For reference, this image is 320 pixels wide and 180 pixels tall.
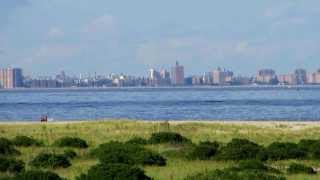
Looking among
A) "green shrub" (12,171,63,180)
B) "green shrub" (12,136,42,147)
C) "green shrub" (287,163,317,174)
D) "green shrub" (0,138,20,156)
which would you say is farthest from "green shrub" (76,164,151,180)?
"green shrub" (12,136,42,147)

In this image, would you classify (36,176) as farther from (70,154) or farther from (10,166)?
(70,154)

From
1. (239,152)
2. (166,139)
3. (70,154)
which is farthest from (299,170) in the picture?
(166,139)

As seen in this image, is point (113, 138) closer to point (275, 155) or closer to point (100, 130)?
point (100, 130)

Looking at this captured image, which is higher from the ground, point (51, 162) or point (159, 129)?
point (51, 162)

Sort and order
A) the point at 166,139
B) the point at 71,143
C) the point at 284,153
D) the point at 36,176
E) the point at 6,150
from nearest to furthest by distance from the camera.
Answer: the point at 36,176 → the point at 284,153 → the point at 6,150 → the point at 71,143 → the point at 166,139

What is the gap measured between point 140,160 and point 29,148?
32.5ft

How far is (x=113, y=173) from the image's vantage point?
80.0ft

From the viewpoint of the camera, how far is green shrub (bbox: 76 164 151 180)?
2412 centimetres

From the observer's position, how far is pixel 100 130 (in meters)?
54.2

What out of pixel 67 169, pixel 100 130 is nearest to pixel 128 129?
pixel 100 130

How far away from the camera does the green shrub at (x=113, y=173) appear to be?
2412 cm

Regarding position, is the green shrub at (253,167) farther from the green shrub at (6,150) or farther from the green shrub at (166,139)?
the green shrub at (166,139)

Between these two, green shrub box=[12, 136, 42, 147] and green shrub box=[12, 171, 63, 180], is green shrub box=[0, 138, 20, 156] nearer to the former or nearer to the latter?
green shrub box=[12, 136, 42, 147]

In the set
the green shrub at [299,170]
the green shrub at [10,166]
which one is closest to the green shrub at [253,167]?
the green shrub at [299,170]
